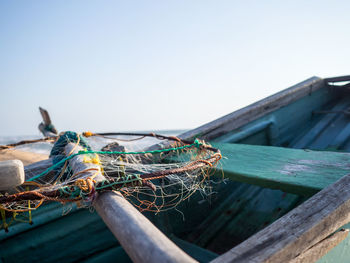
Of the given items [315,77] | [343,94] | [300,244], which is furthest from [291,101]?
[300,244]

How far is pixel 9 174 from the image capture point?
1162mm

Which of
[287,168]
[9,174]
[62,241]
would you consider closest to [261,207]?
[287,168]

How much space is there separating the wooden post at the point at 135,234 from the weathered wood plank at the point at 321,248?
611 mm

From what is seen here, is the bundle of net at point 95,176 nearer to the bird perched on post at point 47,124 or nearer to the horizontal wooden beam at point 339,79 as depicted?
the horizontal wooden beam at point 339,79

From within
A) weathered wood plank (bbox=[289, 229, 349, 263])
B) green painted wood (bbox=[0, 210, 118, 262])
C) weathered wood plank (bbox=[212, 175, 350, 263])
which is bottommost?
green painted wood (bbox=[0, 210, 118, 262])

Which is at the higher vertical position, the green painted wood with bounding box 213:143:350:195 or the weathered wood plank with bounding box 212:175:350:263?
the weathered wood plank with bounding box 212:175:350:263

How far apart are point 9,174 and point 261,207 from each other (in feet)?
9.64

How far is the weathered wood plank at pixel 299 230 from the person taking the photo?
980 millimetres

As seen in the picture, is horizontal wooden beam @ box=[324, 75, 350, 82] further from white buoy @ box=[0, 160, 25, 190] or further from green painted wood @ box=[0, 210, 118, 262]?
white buoy @ box=[0, 160, 25, 190]

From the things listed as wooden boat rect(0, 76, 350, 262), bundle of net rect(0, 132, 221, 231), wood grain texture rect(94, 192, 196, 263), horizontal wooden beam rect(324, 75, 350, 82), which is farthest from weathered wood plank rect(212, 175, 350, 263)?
horizontal wooden beam rect(324, 75, 350, 82)

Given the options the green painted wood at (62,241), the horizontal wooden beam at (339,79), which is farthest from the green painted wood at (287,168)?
the horizontal wooden beam at (339,79)

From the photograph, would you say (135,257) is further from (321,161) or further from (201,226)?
(201,226)

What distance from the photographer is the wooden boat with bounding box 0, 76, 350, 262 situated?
117cm

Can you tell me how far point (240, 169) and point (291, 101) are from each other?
276cm
